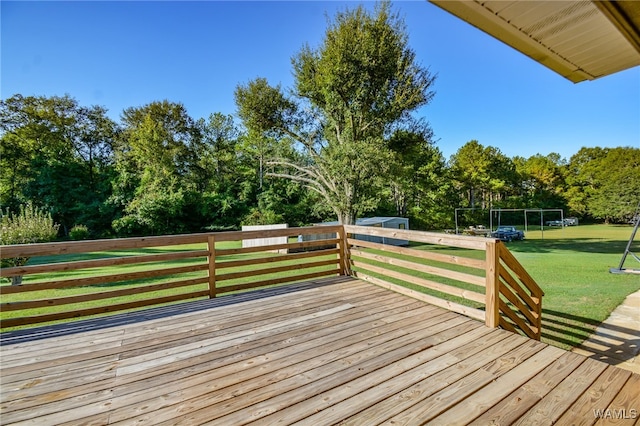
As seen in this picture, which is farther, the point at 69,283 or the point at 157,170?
the point at 157,170

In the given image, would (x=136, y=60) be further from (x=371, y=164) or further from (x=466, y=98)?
(x=466, y=98)

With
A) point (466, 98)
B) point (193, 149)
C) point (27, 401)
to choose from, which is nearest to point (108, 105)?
point (193, 149)

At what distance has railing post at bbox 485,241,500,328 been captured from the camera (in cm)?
277

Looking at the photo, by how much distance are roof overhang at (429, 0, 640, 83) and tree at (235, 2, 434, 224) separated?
966cm

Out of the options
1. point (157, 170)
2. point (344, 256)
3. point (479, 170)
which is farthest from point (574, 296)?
point (479, 170)

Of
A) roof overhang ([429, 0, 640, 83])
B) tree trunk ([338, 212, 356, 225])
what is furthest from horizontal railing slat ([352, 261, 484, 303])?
tree trunk ([338, 212, 356, 225])

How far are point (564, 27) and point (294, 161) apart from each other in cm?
1417

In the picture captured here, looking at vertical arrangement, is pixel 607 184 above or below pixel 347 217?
above

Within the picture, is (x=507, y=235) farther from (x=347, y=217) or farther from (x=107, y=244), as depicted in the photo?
(x=107, y=244)

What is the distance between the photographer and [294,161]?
1534 cm

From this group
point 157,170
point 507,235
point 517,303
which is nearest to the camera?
point 517,303

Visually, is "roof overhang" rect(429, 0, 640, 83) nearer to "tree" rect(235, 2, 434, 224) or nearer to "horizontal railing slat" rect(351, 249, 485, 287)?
"horizontal railing slat" rect(351, 249, 485, 287)

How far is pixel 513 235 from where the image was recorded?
72.6 ft

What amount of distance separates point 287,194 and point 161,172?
10052mm
